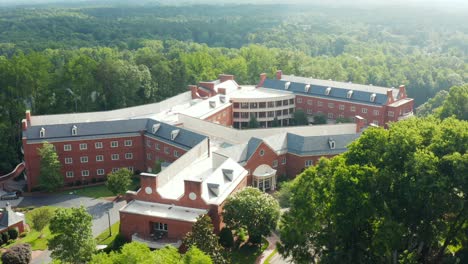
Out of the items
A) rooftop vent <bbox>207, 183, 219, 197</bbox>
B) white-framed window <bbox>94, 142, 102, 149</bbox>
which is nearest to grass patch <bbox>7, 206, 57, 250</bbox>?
white-framed window <bbox>94, 142, 102, 149</bbox>

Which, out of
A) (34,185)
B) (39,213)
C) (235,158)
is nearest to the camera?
(39,213)

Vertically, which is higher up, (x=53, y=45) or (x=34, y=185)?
(x=53, y=45)

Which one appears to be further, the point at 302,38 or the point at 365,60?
the point at 302,38

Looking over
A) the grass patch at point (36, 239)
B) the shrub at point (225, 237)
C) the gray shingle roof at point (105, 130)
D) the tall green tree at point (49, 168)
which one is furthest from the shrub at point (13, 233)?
the shrub at point (225, 237)

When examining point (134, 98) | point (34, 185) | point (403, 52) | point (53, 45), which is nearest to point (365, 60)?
point (403, 52)

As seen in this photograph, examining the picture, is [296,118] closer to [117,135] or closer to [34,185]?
[117,135]

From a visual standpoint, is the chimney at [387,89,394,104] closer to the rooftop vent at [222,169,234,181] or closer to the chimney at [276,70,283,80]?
the chimney at [276,70,283,80]

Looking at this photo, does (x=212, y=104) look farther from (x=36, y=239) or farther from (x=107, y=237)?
(x=36, y=239)
